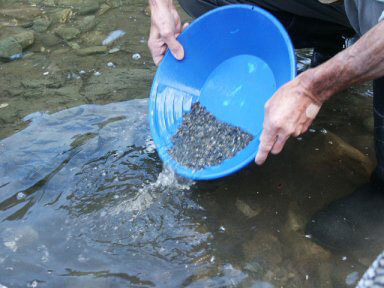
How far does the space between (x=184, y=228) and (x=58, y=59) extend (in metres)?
1.74

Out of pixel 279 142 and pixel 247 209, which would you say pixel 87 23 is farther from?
pixel 279 142

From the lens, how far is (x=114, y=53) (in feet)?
10.6

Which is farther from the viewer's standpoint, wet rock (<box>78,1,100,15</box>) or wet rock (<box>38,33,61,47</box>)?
wet rock (<box>78,1,100,15</box>)

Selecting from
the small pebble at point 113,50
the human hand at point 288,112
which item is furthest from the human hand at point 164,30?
the small pebble at point 113,50

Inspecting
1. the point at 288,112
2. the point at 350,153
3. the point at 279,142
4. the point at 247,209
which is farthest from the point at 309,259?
the point at 350,153

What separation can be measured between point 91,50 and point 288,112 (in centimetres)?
202

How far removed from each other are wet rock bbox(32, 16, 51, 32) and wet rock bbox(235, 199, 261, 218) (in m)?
2.27

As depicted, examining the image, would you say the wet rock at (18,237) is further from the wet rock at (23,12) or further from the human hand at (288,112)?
the wet rock at (23,12)

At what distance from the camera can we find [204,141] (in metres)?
2.08

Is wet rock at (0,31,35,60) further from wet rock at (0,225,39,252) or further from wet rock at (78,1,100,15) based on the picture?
wet rock at (0,225,39,252)

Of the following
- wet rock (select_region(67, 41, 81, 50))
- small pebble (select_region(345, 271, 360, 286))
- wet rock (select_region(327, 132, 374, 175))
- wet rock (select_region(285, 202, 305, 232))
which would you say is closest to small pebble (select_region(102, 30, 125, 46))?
wet rock (select_region(67, 41, 81, 50))

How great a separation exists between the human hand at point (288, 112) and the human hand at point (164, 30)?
700mm

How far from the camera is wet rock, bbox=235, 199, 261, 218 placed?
1.97 meters

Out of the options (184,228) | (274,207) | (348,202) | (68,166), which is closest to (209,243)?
(184,228)
